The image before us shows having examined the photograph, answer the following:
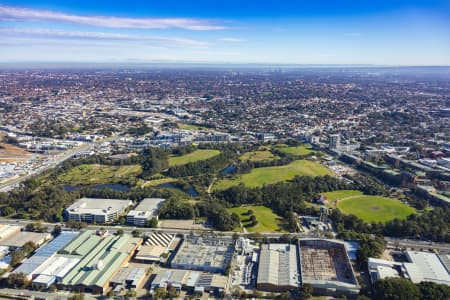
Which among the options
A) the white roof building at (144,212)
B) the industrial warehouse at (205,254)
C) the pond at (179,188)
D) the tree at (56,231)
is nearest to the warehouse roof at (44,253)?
the tree at (56,231)

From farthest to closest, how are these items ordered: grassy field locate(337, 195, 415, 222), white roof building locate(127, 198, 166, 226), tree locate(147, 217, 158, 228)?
grassy field locate(337, 195, 415, 222), white roof building locate(127, 198, 166, 226), tree locate(147, 217, 158, 228)

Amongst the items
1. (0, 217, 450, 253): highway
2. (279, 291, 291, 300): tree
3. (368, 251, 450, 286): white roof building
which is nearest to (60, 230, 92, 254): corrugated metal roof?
→ (0, 217, 450, 253): highway

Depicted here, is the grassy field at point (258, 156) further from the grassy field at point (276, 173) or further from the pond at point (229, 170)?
the grassy field at point (276, 173)

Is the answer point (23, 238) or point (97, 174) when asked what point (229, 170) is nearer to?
point (97, 174)

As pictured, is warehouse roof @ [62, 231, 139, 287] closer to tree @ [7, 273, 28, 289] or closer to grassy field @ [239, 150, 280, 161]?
tree @ [7, 273, 28, 289]

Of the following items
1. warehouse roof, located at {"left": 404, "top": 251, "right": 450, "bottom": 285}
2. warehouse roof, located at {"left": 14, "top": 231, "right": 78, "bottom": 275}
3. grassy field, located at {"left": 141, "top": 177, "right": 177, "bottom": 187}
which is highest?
warehouse roof, located at {"left": 14, "top": 231, "right": 78, "bottom": 275}

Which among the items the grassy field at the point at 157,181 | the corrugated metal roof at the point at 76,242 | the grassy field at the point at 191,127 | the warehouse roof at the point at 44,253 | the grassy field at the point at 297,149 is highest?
the grassy field at the point at 191,127

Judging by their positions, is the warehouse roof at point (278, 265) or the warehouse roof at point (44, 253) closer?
the warehouse roof at point (278, 265)
